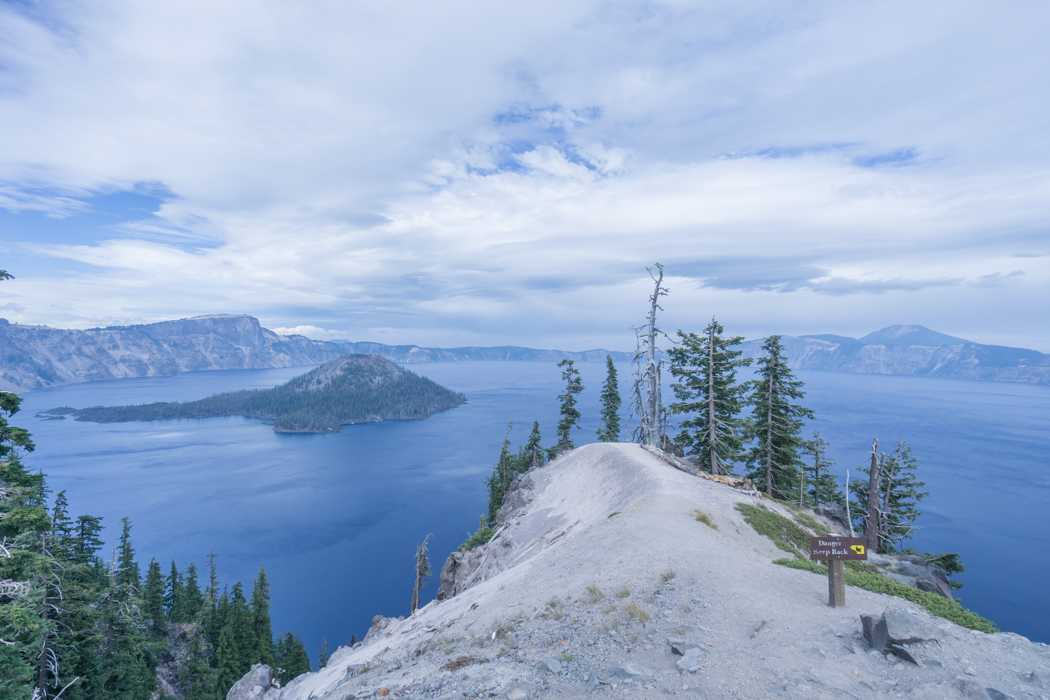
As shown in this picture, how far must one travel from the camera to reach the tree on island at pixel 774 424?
30203mm

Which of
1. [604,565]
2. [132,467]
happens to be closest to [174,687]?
[604,565]

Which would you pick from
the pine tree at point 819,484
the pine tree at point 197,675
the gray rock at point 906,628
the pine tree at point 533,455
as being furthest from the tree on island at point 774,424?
the pine tree at point 197,675

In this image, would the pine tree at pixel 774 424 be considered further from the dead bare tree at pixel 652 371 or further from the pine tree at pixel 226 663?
the pine tree at pixel 226 663

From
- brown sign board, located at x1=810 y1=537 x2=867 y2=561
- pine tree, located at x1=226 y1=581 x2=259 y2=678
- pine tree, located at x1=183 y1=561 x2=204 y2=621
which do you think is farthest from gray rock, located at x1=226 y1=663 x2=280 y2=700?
brown sign board, located at x1=810 y1=537 x2=867 y2=561

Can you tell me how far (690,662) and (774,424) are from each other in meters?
26.2

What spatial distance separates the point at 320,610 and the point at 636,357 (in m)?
57.8

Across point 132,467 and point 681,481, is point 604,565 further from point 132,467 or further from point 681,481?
point 132,467

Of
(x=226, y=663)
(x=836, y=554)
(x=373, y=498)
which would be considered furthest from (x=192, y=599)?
(x=836, y=554)

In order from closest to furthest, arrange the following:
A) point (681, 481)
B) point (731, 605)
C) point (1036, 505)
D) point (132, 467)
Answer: point (731, 605)
point (681, 481)
point (1036, 505)
point (132, 467)

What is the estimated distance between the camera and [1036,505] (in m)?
74.1

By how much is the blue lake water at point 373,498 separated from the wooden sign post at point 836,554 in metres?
54.1

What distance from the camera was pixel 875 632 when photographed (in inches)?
325

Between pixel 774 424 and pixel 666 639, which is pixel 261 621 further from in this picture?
pixel 774 424

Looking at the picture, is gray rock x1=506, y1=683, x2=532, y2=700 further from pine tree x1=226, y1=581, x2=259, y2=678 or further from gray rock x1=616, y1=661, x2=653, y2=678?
pine tree x1=226, y1=581, x2=259, y2=678
